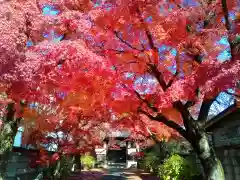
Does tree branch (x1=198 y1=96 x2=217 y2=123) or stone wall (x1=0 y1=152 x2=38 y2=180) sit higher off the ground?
tree branch (x1=198 y1=96 x2=217 y2=123)

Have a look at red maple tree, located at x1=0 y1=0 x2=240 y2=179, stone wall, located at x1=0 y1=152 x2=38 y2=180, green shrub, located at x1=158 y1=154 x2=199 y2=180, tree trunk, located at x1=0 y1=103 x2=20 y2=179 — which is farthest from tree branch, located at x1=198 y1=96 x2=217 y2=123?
stone wall, located at x1=0 y1=152 x2=38 y2=180

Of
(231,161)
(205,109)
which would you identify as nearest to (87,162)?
(231,161)

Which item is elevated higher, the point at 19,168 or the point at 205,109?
the point at 205,109

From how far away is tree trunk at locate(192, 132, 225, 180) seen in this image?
1026 centimetres

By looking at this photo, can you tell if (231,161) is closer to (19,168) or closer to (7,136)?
(7,136)

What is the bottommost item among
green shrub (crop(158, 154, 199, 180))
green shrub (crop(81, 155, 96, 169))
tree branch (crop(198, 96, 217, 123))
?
green shrub (crop(158, 154, 199, 180))

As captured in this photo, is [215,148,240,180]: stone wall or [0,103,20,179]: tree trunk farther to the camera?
[215,148,240,180]: stone wall

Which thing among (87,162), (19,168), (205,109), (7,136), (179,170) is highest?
(205,109)

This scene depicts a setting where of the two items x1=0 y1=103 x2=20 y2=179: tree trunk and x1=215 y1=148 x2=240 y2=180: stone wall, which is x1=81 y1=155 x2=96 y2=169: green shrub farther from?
x1=0 y1=103 x2=20 y2=179: tree trunk

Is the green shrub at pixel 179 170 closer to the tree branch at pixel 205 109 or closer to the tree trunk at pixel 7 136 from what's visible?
the tree branch at pixel 205 109

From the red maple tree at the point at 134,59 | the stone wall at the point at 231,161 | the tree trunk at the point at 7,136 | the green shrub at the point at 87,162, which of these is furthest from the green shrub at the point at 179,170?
the green shrub at the point at 87,162

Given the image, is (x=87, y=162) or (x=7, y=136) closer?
(x=7, y=136)

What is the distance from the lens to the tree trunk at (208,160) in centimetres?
1026

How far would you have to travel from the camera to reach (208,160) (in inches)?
410
